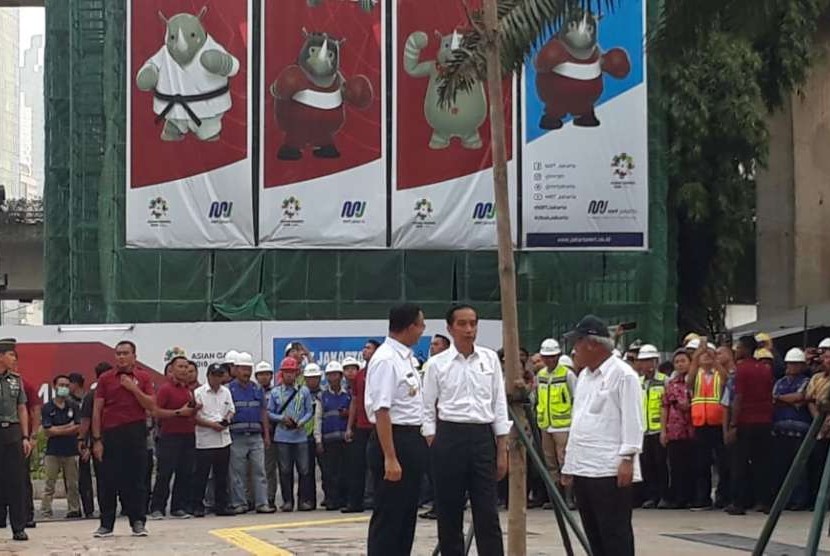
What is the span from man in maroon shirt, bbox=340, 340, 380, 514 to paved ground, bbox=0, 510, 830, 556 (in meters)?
0.37

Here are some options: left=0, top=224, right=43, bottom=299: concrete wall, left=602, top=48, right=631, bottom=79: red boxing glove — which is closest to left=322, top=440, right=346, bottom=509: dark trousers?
left=602, top=48, right=631, bottom=79: red boxing glove

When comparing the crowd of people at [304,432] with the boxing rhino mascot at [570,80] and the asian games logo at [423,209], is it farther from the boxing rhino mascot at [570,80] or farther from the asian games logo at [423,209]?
the boxing rhino mascot at [570,80]

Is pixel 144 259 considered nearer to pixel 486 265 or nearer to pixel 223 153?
pixel 223 153

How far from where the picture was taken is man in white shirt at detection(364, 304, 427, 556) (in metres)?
9.66

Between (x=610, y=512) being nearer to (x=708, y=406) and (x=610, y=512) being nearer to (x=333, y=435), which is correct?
(x=708, y=406)

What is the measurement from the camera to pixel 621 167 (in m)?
27.1

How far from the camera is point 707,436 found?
1716 centimetres

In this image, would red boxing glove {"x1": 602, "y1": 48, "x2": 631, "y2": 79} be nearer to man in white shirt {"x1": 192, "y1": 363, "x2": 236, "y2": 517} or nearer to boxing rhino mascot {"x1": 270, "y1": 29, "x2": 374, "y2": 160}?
boxing rhino mascot {"x1": 270, "y1": 29, "x2": 374, "y2": 160}

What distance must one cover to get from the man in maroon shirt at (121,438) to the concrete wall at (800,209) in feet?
60.9

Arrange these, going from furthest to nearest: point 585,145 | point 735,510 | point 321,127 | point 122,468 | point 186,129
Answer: point 585,145, point 321,127, point 186,129, point 735,510, point 122,468

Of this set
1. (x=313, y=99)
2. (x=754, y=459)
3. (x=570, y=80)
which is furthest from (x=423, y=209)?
(x=754, y=459)

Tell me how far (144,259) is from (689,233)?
12.4 meters

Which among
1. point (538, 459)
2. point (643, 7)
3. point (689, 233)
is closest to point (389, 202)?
point (643, 7)

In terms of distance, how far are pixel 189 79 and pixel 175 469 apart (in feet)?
36.5
